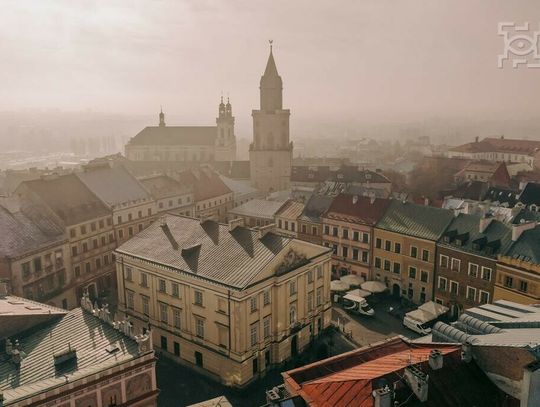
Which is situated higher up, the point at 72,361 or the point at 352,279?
the point at 72,361

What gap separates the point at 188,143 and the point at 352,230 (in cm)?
9950

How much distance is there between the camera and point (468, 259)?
5566 centimetres

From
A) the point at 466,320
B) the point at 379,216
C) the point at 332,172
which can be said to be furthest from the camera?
the point at 332,172

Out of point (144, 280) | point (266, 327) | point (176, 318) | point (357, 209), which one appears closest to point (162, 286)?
point (144, 280)

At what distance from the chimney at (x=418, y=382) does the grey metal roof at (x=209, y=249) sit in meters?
20.3

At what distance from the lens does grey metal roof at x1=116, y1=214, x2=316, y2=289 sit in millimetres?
45094

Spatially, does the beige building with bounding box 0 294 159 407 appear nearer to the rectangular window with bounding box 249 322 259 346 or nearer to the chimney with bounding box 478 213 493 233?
the rectangular window with bounding box 249 322 259 346

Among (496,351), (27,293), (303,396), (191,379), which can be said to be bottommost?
(191,379)

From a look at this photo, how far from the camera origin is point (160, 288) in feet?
164

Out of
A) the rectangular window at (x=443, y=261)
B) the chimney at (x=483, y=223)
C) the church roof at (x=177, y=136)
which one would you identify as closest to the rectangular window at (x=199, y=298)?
the rectangular window at (x=443, y=261)

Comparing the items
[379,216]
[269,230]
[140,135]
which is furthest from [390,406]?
[140,135]

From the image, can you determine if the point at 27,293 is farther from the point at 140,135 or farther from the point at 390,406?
the point at 140,135

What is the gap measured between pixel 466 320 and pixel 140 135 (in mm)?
143478

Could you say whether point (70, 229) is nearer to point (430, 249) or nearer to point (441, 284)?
point (430, 249)
